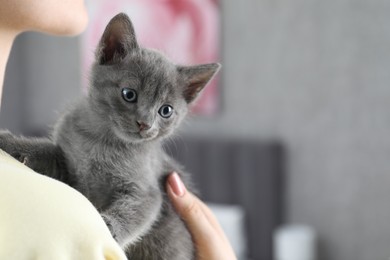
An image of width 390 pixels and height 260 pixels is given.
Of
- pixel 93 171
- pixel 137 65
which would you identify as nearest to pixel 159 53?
pixel 137 65

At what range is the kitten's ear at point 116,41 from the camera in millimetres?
932

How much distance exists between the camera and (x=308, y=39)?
3.24 metres

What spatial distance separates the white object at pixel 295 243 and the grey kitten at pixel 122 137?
215 centimetres

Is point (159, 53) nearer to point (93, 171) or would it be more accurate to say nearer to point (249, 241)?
point (93, 171)

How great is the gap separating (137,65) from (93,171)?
0.21 meters

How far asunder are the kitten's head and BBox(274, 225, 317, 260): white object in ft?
7.36

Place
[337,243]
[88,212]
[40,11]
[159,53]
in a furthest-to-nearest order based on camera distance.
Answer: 1. [337,243]
2. [159,53]
3. [40,11]
4. [88,212]

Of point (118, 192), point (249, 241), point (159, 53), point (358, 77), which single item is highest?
point (159, 53)

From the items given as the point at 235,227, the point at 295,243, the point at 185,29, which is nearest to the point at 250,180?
the point at 235,227

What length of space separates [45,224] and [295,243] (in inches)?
104

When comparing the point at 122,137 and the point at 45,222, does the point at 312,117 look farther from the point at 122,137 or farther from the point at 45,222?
the point at 45,222

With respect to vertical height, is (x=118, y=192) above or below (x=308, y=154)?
above

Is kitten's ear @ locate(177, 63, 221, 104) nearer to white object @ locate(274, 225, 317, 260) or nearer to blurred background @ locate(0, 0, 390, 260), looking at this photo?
blurred background @ locate(0, 0, 390, 260)

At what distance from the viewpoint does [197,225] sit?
116cm
